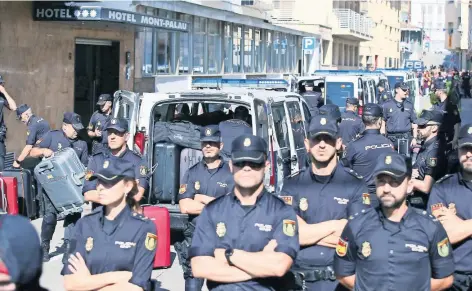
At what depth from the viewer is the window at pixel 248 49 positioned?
124 ft

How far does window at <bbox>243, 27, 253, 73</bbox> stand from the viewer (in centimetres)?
3784

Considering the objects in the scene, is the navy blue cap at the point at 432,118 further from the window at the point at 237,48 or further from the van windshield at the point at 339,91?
the window at the point at 237,48

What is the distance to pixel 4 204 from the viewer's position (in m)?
11.2

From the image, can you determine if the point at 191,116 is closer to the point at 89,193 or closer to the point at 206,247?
the point at 89,193

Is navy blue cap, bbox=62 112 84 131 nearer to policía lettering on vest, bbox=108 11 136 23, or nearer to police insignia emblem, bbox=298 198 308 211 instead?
police insignia emblem, bbox=298 198 308 211

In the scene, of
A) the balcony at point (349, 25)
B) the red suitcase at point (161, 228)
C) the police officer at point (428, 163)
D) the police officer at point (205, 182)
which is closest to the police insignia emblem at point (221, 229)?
the police officer at point (205, 182)

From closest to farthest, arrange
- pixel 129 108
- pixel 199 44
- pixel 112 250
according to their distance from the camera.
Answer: pixel 112 250
pixel 129 108
pixel 199 44

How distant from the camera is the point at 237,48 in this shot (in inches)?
1431

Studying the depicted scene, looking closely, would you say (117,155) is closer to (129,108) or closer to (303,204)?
(129,108)

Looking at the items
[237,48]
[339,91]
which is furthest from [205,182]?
[237,48]

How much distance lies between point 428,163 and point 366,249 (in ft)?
12.8

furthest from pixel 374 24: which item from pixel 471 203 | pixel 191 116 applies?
pixel 471 203

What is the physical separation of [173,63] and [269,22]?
12.7 m

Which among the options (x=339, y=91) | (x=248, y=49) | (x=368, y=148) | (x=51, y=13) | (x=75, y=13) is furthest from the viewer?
(x=248, y=49)
